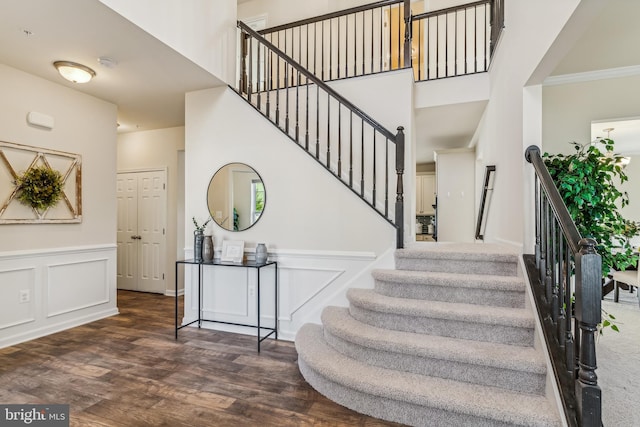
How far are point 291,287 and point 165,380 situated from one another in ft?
4.49

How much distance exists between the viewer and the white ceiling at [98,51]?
2367mm

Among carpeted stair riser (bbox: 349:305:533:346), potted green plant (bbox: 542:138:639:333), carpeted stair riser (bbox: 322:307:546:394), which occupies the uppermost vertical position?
potted green plant (bbox: 542:138:639:333)

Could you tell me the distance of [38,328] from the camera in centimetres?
340

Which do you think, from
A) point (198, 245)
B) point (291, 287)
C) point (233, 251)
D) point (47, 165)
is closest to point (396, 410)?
point (291, 287)

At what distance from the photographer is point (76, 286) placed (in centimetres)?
379

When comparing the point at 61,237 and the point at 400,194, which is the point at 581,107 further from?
the point at 61,237

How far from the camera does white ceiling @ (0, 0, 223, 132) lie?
2367mm

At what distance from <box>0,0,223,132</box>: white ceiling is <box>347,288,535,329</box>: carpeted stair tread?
9.34 ft

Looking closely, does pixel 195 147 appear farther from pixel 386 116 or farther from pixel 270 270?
pixel 386 116

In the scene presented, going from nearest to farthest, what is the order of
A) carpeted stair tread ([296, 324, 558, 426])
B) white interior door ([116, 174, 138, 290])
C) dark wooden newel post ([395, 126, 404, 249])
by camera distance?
carpeted stair tread ([296, 324, 558, 426]), dark wooden newel post ([395, 126, 404, 249]), white interior door ([116, 174, 138, 290])

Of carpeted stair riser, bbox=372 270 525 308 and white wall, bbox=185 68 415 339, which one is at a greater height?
white wall, bbox=185 68 415 339

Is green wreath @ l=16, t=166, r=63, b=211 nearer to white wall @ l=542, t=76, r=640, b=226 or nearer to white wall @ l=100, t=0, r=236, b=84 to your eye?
white wall @ l=100, t=0, r=236, b=84

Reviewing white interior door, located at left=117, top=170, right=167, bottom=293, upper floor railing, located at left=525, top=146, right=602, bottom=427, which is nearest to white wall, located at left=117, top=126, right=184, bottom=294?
white interior door, located at left=117, top=170, right=167, bottom=293

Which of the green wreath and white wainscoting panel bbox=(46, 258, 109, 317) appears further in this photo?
white wainscoting panel bbox=(46, 258, 109, 317)
